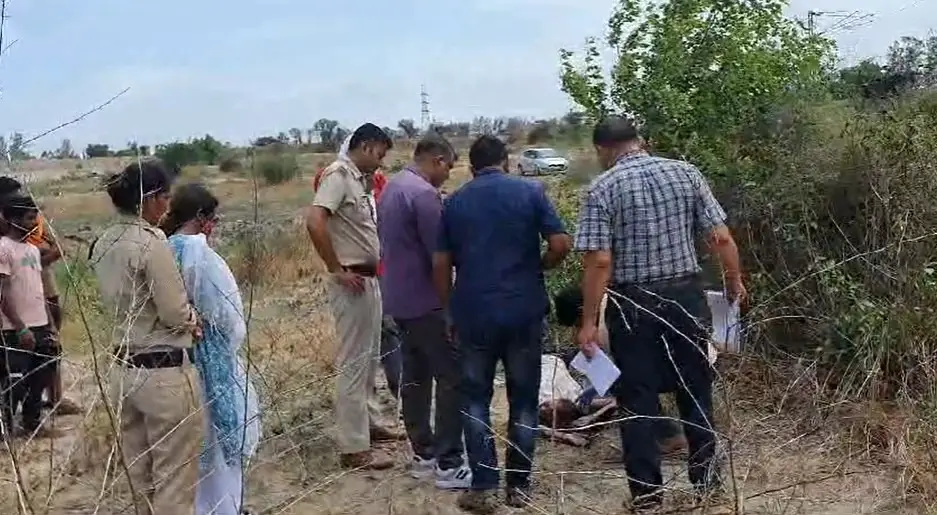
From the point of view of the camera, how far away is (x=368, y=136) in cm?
532

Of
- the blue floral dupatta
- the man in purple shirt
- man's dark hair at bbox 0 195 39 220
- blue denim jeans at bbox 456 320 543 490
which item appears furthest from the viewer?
man's dark hair at bbox 0 195 39 220

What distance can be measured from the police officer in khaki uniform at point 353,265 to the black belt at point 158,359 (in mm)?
1346

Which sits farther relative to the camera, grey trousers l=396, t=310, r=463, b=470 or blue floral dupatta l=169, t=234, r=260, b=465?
grey trousers l=396, t=310, r=463, b=470

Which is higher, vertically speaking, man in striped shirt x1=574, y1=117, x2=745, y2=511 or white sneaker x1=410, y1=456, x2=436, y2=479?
man in striped shirt x1=574, y1=117, x2=745, y2=511

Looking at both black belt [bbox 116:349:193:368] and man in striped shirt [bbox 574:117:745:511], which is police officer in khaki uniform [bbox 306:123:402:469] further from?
black belt [bbox 116:349:193:368]

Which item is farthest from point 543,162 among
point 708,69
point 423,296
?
point 423,296

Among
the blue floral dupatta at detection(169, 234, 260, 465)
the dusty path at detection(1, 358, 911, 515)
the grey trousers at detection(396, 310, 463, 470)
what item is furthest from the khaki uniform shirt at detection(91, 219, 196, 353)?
the grey trousers at detection(396, 310, 463, 470)

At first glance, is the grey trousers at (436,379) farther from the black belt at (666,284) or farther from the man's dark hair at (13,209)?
the man's dark hair at (13,209)

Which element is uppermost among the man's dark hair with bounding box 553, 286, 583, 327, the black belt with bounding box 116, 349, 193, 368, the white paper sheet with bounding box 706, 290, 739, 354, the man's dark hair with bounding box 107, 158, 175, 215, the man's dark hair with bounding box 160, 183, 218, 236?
the man's dark hair with bounding box 107, 158, 175, 215

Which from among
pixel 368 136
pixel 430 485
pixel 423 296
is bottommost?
pixel 430 485

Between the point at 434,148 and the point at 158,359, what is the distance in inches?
76.1

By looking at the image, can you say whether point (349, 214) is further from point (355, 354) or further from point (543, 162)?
point (543, 162)

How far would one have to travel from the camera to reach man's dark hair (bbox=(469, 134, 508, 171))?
4840 mm

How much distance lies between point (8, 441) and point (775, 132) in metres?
5.73
